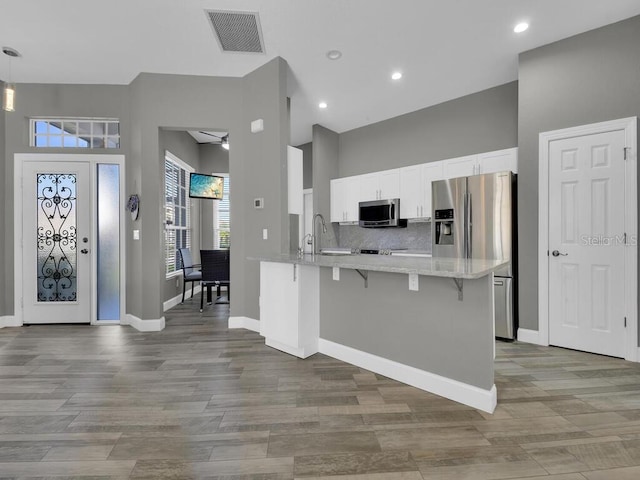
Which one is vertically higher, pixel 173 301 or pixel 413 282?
pixel 413 282

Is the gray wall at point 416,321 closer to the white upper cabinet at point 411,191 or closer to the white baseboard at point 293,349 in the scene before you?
the white baseboard at point 293,349

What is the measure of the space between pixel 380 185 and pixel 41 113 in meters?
4.84

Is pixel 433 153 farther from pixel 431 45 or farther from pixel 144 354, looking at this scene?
pixel 144 354

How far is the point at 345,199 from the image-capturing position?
545cm

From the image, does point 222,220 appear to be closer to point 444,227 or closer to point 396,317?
point 444,227

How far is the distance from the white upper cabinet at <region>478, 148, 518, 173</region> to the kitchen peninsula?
1965 mm

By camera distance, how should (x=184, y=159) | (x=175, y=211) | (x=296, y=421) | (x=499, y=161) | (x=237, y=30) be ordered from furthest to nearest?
1. (x=184, y=159)
2. (x=175, y=211)
3. (x=499, y=161)
4. (x=237, y=30)
5. (x=296, y=421)

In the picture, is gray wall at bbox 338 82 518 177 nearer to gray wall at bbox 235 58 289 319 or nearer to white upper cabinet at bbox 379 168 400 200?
white upper cabinet at bbox 379 168 400 200

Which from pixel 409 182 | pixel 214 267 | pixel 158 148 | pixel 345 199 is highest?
pixel 158 148

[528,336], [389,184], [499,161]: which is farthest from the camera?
[389,184]

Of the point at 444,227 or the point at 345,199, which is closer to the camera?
the point at 444,227

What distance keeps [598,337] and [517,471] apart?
2.27 meters

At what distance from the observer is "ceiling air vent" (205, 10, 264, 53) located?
282 centimetres

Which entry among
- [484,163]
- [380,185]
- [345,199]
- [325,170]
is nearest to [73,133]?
[325,170]
